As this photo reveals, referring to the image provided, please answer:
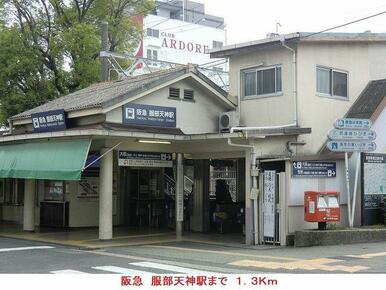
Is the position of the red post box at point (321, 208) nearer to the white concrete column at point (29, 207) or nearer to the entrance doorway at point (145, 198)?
the entrance doorway at point (145, 198)

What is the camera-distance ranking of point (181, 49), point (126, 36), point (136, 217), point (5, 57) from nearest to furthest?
point (136, 217) → point (5, 57) → point (126, 36) → point (181, 49)

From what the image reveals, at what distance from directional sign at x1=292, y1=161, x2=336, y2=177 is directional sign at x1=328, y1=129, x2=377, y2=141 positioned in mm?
1000

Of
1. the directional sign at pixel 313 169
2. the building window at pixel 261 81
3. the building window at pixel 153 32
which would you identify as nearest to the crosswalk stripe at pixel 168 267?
the directional sign at pixel 313 169

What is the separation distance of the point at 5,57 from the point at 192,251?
17.2m

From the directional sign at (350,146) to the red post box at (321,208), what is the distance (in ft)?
4.41

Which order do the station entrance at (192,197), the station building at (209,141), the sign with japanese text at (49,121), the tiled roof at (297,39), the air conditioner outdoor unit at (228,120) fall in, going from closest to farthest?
the station building at (209,141), the sign with japanese text at (49,121), the tiled roof at (297,39), the air conditioner outdoor unit at (228,120), the station entrance at (192,197)

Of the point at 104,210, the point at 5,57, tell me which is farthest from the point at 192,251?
the point at 5,57

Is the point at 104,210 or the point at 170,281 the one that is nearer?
the point at 170,281

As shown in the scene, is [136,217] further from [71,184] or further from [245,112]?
[245,112]

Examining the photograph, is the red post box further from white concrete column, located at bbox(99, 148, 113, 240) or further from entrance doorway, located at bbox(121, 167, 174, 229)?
entrance doorway, located at bbox(121, 167, 174, 229)

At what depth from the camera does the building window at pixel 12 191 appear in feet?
83.0

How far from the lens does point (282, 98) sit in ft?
62.8

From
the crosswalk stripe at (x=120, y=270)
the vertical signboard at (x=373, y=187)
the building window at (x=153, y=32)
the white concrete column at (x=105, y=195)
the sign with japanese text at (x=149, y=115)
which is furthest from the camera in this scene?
the building window at (x=153, y=32)

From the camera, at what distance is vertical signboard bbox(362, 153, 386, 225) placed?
18.4 m
